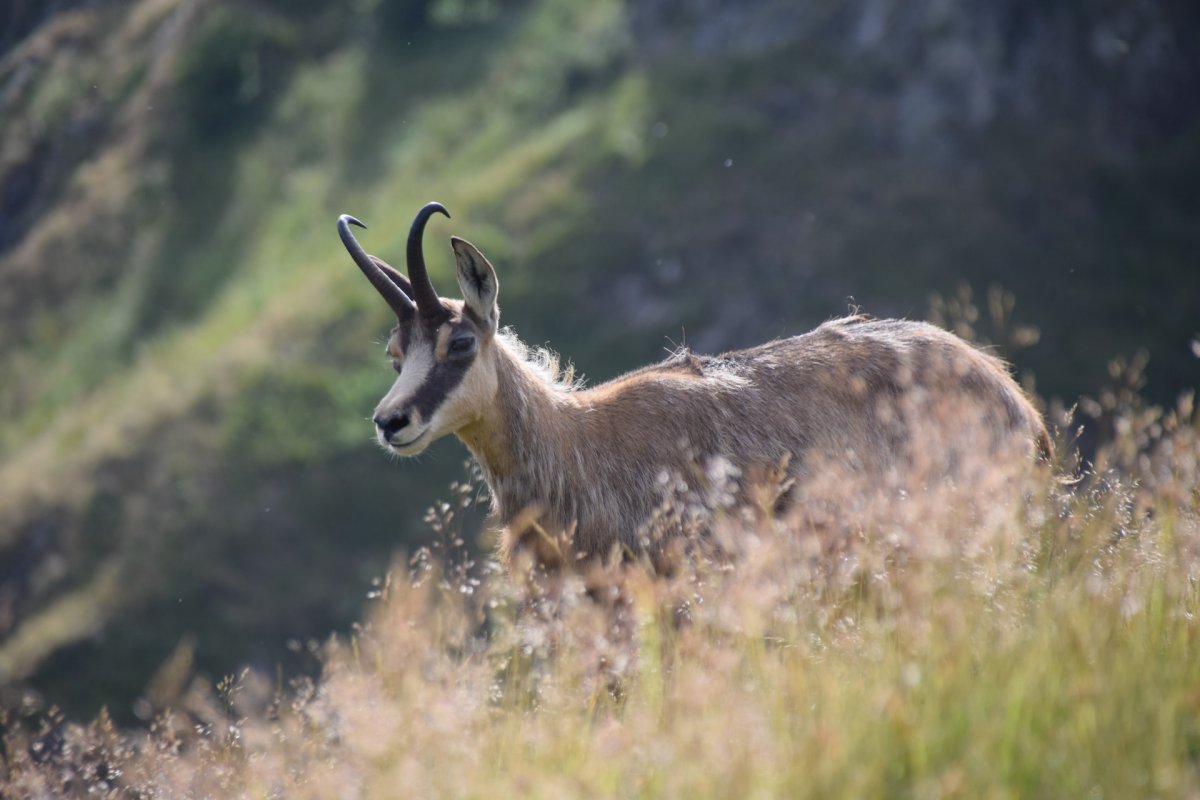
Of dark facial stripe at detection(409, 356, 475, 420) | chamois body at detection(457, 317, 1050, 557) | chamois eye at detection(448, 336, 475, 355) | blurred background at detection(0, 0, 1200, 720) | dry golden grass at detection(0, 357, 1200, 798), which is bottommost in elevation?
blurred background at detection(0, 0, 1200, 720)

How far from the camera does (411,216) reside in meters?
33.8

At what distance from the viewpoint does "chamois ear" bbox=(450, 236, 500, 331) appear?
833cm

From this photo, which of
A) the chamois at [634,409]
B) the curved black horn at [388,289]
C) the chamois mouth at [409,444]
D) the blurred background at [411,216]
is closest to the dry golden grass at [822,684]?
the chamois mouth at [409,444]

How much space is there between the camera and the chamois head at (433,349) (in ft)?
25.7

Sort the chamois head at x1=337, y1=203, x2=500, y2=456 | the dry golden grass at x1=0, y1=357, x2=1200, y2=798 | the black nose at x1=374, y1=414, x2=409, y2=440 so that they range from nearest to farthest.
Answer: the dry golden grass at x1=0, y1=357, x2=1200, y2=798
the black nose at x1=374, y1=414, x2=409, y2=440
the chamois head at x1=337, y1=203, x2=500, y2=456

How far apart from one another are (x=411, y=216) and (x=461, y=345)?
26243 mm

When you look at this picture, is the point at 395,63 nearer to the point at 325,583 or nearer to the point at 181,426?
the point at 181,426

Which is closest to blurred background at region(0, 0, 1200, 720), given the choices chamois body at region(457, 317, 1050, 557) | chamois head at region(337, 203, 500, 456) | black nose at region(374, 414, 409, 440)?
chamois body at region(457, 317, 1050, 557)

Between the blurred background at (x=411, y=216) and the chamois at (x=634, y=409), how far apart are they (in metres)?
18.2

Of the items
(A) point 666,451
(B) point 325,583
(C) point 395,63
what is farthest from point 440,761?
(C) point 395,63

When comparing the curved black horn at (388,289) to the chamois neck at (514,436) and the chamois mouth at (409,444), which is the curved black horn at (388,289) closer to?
the chamois neck at (514,436)

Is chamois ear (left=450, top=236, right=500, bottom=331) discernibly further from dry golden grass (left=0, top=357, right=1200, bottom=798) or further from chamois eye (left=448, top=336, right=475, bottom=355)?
dry golden grass (left=0, top=357, right=1200, bottom=798)

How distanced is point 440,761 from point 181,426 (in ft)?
93.7

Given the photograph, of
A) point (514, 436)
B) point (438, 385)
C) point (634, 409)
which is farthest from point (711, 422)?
point (438, 385)
